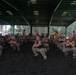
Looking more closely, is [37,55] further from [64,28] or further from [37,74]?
[64,28]

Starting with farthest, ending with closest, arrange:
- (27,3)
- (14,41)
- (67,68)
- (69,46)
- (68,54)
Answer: (27,3) → (14,41) → (68,54) → (69,46) → (67,68)

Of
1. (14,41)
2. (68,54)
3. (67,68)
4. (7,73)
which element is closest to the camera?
(7,73)

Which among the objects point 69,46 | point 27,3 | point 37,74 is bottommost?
point 37,74

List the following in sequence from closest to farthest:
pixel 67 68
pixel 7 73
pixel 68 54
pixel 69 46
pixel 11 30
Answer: pixel 7 73 → pixel 67 68 → pixel 69 46 → pixel 68 54 → pixel 11 30

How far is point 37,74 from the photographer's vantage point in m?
8.49

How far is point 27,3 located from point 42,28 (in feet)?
80.3

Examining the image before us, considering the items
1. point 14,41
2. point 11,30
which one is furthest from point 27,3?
point 11,30

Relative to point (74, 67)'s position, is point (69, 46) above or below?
above

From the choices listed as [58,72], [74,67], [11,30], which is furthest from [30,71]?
[11,30]

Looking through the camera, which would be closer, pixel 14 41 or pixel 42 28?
pixel 14 41

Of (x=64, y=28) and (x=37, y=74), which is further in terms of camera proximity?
(x=64, y=28)

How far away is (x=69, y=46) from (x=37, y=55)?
6.24 ft

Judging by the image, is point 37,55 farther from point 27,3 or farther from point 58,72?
point 27,3

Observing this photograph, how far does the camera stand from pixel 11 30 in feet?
144
